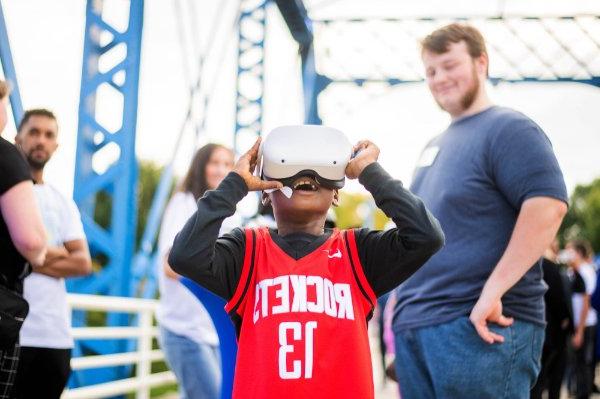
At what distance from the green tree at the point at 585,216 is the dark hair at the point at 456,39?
56.2 m

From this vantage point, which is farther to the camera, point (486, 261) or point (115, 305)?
point (115, 305)

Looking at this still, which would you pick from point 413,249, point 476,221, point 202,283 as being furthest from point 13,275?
point 476,221

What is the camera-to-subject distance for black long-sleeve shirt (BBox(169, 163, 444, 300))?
1.66 m

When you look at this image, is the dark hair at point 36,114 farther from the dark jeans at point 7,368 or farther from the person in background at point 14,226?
the dark jeans at point 7,368

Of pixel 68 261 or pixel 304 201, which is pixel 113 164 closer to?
A: pixel 68 261

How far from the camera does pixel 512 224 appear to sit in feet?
6.44

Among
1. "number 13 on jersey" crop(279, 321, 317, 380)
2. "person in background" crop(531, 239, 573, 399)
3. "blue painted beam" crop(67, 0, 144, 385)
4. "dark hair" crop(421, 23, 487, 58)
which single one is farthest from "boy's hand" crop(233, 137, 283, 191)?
"person in background" crop(531, 239, 573, 399)

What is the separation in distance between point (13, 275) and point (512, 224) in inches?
54.4

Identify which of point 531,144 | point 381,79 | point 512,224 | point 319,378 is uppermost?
point 381,79

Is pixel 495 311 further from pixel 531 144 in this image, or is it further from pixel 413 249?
pixel 531 144

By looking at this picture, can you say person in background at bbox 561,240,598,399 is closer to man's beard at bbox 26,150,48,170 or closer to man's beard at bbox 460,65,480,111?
man's beard at bbox 460,65,480,111

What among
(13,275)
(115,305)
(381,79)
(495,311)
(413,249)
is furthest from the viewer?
(381,79)

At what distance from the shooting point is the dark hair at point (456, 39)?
209cm

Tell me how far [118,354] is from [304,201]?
3.87m
